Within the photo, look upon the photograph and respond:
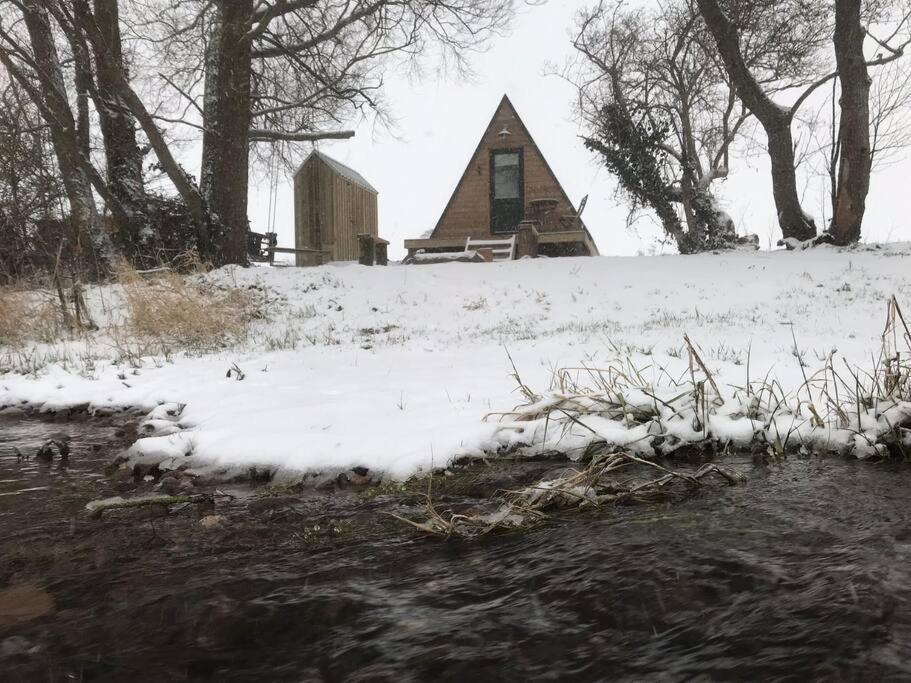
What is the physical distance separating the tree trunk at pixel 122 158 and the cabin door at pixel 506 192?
11466 millimetres

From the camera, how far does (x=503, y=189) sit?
20609 mm

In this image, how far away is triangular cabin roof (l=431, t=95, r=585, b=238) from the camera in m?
20.0

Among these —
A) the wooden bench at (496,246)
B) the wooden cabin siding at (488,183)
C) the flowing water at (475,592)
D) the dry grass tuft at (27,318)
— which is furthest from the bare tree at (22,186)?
the wooden cabin siding at (488,183)

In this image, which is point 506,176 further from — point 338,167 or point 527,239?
point 338,167

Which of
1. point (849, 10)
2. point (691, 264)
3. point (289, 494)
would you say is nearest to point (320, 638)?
point (289, 494)

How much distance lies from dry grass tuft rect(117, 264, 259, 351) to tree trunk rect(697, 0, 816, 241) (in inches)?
461

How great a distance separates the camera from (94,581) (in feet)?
6.16

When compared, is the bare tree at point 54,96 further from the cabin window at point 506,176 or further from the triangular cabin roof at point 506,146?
the cabin window at point 506,176

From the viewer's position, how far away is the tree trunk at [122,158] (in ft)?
38.2

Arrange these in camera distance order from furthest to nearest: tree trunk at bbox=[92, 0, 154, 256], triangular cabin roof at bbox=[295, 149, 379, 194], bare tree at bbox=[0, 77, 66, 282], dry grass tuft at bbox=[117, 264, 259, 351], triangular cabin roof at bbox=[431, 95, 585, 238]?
triangular cabin roof at bbox=[295, 149, 379, 194]
triangular cabin roof at bbox=[431, 95, 585, 238]
tree trunk at bbox=[92, 0, 154, 256]
bare tree at bbox=[0, 77, 66, 282]
dry grass tuft at bbox=[117, 264, 259, 351]

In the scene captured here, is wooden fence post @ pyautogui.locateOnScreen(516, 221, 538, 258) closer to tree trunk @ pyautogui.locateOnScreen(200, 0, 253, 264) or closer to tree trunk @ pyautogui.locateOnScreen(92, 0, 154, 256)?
tree trunk @ pyautogui.locateOnScreen(200, 0, 253, 264)

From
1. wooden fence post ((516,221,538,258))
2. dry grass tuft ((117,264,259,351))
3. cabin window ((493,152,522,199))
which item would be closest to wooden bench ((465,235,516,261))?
wooden fence post ((516,221,538,258))

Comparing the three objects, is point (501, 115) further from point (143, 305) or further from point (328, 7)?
point (143, 305)

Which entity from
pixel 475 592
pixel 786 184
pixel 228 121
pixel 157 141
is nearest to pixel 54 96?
pixel 157 141
